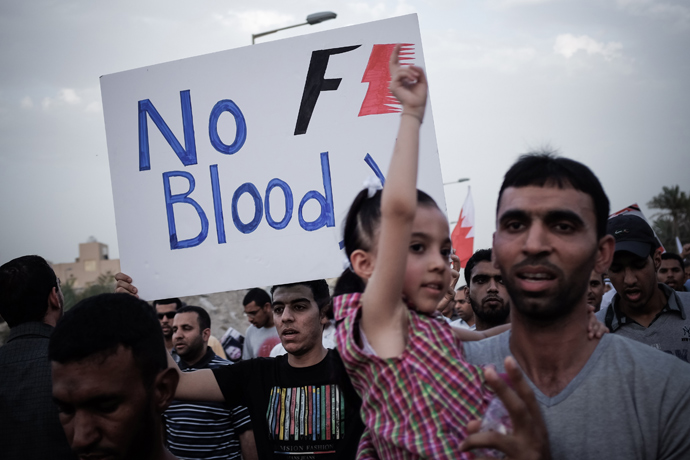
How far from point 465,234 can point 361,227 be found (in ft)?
21.3

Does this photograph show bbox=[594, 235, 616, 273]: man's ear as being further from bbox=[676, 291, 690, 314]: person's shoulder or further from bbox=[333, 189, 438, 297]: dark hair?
bbox=[676, 291, 690, 314]: person's shoulder

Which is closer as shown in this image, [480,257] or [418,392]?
[418,392]

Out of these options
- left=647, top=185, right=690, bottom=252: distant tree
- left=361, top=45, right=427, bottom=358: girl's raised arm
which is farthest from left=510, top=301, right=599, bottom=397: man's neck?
left=647, top=185, right=690, bottom=252: distant tree

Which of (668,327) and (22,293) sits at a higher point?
(22,293)

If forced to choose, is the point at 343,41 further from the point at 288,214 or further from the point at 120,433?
the point at 120,433

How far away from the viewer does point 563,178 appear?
205 centimetres

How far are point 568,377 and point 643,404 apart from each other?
23 centimetres

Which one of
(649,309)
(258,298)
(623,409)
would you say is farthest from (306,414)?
(258,298)

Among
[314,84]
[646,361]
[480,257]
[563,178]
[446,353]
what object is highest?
[314,84]

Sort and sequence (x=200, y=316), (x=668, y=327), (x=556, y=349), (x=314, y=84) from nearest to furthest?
(x=556, y=349) < (x=314, y=84) < (x=668, y=327) < (x=200, y=316)

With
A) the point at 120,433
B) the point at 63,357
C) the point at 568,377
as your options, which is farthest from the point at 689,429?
the point at 63,357

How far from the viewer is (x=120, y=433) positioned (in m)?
1.93

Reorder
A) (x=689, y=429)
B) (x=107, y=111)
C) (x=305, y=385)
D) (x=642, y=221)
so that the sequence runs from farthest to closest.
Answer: (x=642, y=221), (x=107, y=111), (x=305, y=385), (x=689, y=429)

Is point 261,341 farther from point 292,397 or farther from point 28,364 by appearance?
point 28,364
